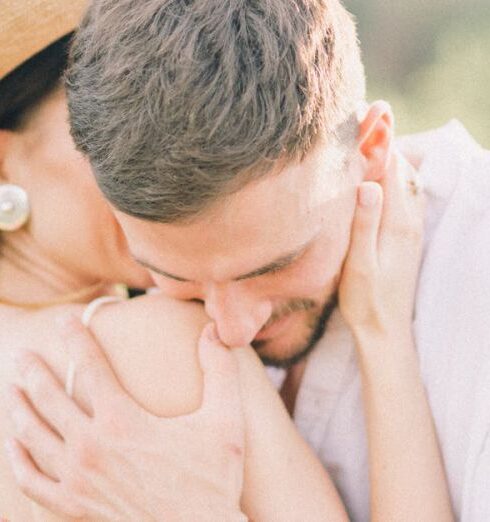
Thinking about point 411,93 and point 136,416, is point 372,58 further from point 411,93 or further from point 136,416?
point 136,416

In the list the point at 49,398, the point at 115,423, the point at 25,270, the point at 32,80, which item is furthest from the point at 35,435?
the point at 32,80

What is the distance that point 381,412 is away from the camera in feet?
6.45

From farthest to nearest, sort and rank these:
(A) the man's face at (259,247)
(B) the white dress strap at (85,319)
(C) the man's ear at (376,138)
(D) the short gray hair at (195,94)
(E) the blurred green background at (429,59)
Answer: (E) the blurred green background at (429,59) → (C) the man's ear at (376,138) → (B) the white dress strap at (85,319) → (A) the man's face at (259,247) → (D) the short gray hair at (195,94)

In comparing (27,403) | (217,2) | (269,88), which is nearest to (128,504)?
(27,403)

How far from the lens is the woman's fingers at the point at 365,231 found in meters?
2.04

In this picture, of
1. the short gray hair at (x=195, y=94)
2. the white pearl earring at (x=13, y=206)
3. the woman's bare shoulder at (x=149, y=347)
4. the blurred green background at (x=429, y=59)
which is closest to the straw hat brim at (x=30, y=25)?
the white pearl earring at (x=13, y=206)

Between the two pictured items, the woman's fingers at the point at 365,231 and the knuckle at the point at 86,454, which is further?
the woman's fingers at the point at 365,231

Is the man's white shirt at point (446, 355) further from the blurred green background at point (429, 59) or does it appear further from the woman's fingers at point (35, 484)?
the blurred green background at point (429, 59)

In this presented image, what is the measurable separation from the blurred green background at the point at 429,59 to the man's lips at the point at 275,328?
4243mm

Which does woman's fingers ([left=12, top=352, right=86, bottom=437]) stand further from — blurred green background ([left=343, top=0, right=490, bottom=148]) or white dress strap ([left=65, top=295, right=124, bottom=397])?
blurred green background ([left=343, top=0, right=490, bottom=148])

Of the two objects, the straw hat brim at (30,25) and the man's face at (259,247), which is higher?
the straw hat brim at (30,25)

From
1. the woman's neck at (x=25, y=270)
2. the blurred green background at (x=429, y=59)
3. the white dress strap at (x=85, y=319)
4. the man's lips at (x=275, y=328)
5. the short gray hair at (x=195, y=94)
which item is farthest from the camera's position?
the blurred green background at (x=429, y=59)

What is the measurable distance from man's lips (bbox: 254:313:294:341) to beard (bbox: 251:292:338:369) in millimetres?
18

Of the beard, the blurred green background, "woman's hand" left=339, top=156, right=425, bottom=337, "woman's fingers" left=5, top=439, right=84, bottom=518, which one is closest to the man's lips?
the beard
